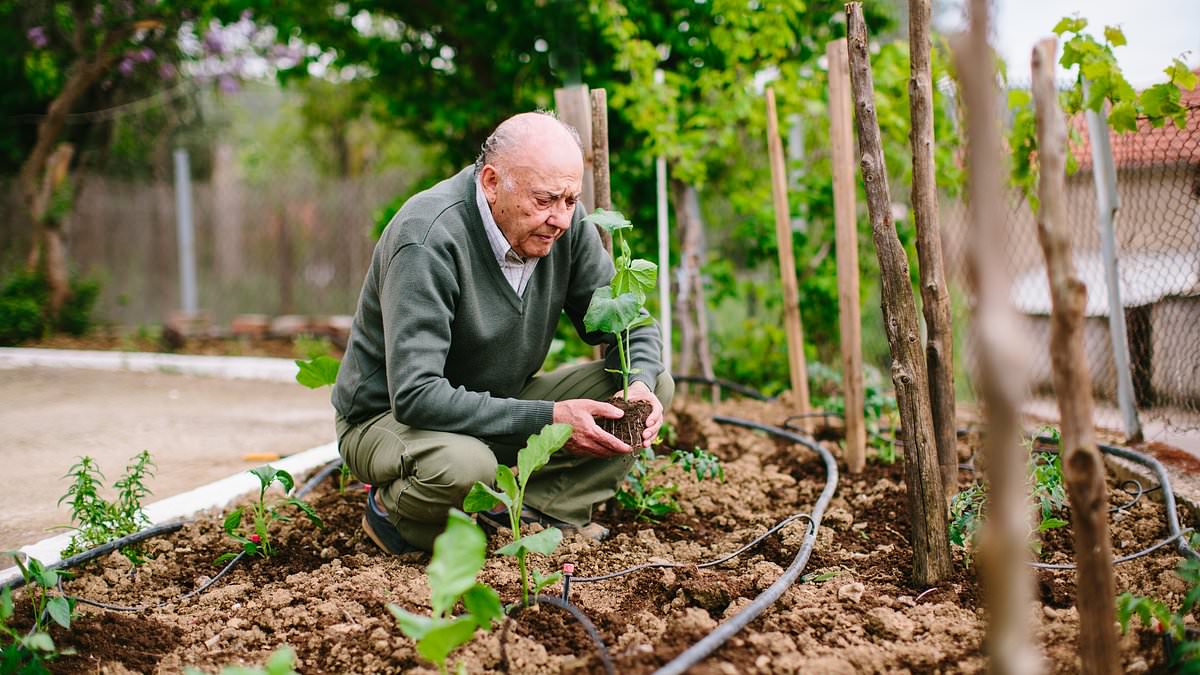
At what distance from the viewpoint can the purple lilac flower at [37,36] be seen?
8.51m

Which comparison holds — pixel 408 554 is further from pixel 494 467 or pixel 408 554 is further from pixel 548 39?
pixel 548 39

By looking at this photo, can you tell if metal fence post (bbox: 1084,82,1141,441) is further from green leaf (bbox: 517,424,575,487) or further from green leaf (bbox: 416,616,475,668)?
green leaf (bbox: 416,616,475,668)

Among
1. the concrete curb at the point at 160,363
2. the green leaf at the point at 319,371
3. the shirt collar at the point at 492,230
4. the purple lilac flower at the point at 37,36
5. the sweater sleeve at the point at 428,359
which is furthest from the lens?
the purple lilac flower at the point at 37,36

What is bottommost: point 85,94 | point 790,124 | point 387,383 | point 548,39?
point 387,383

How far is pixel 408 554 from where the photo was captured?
2.54m

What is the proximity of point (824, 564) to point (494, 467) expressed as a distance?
926 millimetres

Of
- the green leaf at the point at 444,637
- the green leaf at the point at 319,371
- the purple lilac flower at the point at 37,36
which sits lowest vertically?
the green leaf at the point at 444,637

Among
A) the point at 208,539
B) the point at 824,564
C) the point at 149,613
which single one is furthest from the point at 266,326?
the point at 824,564

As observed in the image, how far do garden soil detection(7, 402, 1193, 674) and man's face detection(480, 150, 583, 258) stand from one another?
884 mm

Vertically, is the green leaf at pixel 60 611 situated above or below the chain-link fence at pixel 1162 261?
below

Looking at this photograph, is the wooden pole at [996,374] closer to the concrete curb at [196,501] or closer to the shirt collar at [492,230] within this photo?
the shirt collar at [492,230]

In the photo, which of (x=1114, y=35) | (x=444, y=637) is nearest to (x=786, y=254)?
(x=1114, y=35)

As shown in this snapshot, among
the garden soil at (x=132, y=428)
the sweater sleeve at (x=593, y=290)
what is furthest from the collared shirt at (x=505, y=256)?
the garden soil at (x=132, y=428)

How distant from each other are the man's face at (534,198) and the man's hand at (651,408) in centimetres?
48
